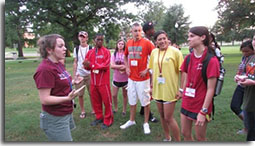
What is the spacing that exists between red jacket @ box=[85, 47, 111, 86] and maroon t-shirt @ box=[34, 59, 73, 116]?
183cm

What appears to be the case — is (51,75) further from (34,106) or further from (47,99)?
(34,106)

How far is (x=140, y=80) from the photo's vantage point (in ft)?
12.8

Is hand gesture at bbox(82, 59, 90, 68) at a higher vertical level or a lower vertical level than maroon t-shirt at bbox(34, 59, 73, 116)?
higher

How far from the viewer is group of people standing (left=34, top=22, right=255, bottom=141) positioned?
2.17 meters

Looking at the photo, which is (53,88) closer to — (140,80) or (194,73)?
(194,73)

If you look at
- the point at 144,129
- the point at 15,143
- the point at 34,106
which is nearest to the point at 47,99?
the point at 15,143

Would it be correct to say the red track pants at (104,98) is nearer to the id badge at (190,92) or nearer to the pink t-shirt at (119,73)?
the pink t-shirt at (119,73)

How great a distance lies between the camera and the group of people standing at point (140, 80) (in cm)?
217

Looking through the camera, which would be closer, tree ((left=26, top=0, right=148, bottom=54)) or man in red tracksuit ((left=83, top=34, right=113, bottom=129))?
man in red tracksuit ((left=83, top=34, right=113, bottom=129))

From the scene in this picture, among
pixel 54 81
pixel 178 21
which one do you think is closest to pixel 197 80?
pixel 54 81

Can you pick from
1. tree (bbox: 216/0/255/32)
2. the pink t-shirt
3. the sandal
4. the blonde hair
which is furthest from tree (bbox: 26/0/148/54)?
the blonde hair

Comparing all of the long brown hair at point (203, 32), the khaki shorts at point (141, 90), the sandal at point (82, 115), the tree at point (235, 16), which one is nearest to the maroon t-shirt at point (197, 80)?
the long brown hair at point (203, 32)

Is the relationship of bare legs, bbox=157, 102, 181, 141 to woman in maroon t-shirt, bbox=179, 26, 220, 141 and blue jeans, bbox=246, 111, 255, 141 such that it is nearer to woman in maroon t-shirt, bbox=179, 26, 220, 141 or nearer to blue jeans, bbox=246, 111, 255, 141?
woman in maroon t-shirt, bbox=179, 26, 220, 141

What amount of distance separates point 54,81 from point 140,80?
211 centimetres
